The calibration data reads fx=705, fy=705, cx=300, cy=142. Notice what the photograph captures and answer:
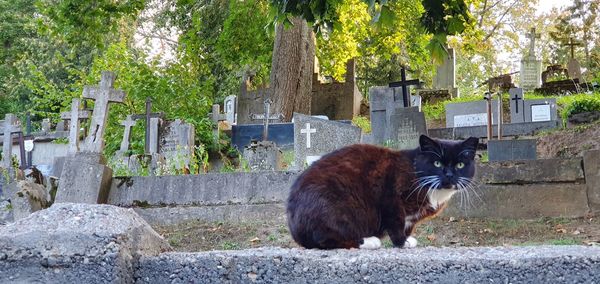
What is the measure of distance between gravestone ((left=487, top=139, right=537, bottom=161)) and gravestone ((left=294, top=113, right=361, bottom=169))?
200 centimetres

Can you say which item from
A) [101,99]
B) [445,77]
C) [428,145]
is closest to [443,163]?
[428,145]

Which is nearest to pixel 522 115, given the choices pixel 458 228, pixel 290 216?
pixel 458 228

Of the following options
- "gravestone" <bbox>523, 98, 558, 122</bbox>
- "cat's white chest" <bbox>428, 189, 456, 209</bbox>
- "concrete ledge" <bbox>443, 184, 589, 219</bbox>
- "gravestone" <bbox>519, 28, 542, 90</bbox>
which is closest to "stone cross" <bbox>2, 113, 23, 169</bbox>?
"concrete ledge" <bbox>443, 184, 589, 219</bbox>

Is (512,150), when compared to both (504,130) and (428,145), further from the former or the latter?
(428,145)

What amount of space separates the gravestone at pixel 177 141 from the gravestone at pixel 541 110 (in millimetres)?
8817

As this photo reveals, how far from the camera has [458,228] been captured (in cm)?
749

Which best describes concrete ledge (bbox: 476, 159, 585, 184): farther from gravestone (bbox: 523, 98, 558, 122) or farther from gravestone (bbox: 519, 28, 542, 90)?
gravestone (bbox: 519, 28, 542, 90)

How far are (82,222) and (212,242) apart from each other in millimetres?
4495

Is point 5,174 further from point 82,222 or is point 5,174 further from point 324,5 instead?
point 82,222

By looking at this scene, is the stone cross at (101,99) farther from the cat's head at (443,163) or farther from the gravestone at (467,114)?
the gravestone at (467,114)

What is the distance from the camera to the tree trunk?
1958cm

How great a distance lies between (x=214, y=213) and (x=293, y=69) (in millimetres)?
11531

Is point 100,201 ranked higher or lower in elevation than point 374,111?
lower

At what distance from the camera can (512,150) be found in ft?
33.9
